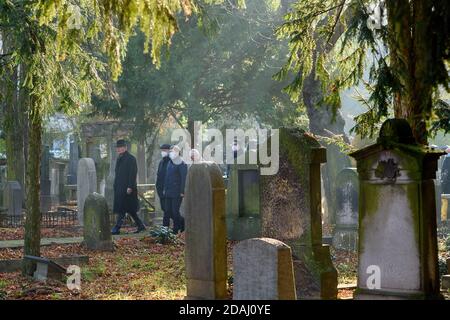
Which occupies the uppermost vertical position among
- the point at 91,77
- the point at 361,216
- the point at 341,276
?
the point at 91,77

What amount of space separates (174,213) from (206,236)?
8.64 meters

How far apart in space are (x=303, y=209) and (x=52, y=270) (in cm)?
346

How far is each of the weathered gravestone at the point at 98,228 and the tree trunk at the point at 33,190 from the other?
285cm

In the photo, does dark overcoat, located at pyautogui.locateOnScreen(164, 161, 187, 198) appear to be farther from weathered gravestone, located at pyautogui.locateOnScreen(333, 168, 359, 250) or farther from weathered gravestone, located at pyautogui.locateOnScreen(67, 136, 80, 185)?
weathered gravestone, located at pyautogui.locateOnScreen(67, 136, 80, 185)

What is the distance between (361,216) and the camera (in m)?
7.86

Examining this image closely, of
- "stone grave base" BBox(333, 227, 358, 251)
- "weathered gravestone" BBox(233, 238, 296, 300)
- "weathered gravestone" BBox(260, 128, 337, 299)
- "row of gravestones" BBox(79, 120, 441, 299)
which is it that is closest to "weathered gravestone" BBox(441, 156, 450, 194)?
"stone grave base" BBox(333, 227, 358, 251)

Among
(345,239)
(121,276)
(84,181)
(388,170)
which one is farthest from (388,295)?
(84,181)

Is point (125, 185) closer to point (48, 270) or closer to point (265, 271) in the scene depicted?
point (48, 270)

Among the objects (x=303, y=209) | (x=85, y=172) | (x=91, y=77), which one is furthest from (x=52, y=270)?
(x=85, y=172)

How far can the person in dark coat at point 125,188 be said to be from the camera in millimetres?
16953

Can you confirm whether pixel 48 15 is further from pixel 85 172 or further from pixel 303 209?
pixel 85 172

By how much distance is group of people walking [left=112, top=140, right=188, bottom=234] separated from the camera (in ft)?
54.6

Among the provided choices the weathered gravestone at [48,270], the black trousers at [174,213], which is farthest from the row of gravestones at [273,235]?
the black trousers at [174,213]

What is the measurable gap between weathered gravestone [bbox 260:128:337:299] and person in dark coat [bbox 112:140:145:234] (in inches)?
278
